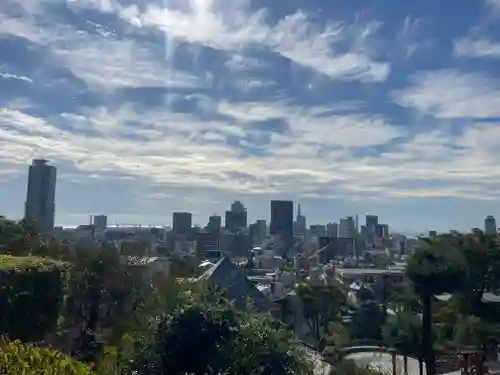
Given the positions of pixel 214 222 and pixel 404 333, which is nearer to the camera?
pixel 404 333

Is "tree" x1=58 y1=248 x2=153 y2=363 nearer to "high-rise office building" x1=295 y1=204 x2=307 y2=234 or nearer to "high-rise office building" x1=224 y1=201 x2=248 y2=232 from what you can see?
"high-rise office building" x1=224 y1=201 x2=248 y2=232

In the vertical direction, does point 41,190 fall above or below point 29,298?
above

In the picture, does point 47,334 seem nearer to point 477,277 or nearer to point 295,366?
point 295,366

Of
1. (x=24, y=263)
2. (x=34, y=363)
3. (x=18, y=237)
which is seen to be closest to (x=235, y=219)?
(x=18, y=237)

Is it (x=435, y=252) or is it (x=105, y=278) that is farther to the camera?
(x=105, y=278)

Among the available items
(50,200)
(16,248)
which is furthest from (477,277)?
(50,200)

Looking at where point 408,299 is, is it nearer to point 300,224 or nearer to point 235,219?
point 235,219

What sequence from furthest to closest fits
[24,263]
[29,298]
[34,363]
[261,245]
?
[261,245] < [24,263] < [29,298] < [34,363]
